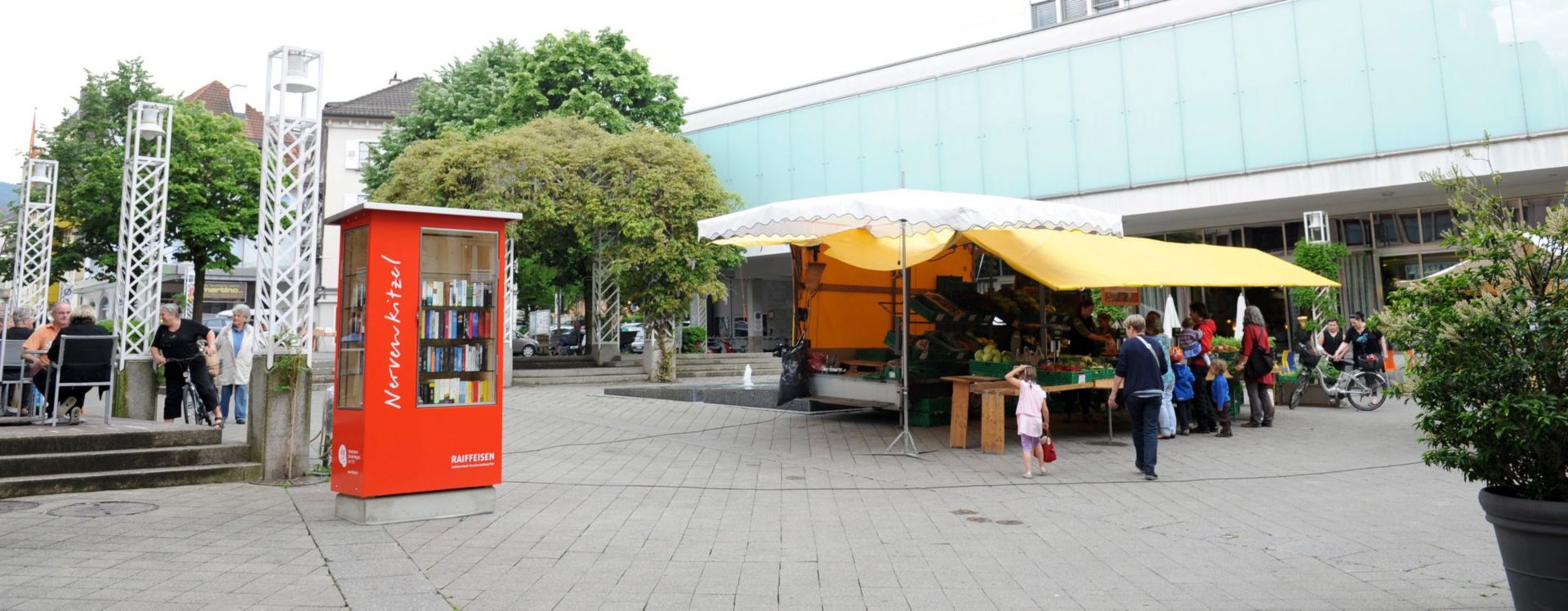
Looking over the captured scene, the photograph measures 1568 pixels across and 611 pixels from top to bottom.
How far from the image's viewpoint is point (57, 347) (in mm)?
9328

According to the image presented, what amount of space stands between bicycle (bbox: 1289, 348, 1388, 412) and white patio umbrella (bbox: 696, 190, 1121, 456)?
7.07 m

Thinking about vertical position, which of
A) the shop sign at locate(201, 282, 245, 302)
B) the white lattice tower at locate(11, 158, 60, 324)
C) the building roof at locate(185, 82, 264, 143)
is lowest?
the white lattice tower at locate(11, 158, 60, 324)

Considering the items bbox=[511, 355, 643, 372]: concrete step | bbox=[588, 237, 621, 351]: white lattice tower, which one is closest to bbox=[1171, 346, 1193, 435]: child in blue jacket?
bbox=[511, 355, 643, 372]: concrete step

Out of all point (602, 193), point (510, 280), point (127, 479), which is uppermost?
point (602, 193)

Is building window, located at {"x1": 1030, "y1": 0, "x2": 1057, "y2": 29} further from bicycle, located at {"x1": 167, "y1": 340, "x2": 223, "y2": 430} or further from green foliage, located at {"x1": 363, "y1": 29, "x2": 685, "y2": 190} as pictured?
bicycle, located at {"x1": 167, "y1": 340, "x2": 223, "y2": 430}

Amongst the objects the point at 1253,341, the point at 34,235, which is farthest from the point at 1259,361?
the point at 34,235

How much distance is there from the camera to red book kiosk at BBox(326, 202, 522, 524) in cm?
655

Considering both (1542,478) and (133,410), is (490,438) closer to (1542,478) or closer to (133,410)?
(1542,478)

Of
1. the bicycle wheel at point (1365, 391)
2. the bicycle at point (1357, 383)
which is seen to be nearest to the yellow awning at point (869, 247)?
the bicycle at point (1357, 383)

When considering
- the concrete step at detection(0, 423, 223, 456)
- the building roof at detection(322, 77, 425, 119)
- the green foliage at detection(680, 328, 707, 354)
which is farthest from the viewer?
the building roof at detection(322, 77, 425, 119)

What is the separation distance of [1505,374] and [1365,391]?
13.3 m

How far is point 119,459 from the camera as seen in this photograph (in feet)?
26.7

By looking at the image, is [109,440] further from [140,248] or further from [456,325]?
[140,248]

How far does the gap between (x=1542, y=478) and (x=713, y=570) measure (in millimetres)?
3917
